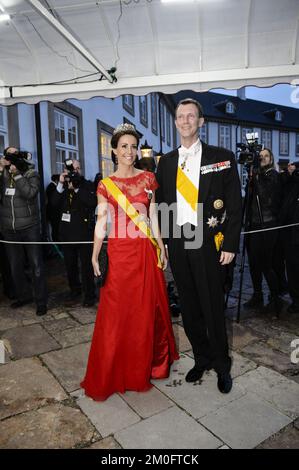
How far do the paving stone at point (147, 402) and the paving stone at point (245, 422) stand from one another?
1.05ft

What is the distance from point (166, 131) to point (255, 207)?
20409 mm

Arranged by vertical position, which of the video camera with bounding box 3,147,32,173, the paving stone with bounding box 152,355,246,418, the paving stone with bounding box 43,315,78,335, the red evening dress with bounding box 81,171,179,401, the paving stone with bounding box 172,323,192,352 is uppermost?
the video camera with bounding box 3,147,32,173

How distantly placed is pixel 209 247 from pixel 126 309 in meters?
0.79

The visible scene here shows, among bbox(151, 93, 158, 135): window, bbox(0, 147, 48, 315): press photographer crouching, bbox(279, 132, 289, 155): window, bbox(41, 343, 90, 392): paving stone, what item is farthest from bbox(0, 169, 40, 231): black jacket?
bbox(279, 132, 289, 155): window

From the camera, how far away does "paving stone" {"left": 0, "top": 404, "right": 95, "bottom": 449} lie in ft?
7.00

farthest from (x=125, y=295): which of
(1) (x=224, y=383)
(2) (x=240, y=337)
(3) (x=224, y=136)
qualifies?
(3) (x=224, y=136)

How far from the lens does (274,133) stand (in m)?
37.3

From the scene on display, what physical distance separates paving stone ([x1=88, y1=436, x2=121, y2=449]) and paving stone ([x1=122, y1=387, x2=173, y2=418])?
0.31 meters

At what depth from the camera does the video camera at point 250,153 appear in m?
3.97

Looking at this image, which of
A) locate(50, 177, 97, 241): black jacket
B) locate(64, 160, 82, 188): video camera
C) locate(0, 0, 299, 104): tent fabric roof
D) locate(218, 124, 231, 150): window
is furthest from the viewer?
locate(218, 124, 231, 150): window

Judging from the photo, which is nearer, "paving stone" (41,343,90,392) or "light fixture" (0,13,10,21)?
"paving stone" (41,343,90,392)

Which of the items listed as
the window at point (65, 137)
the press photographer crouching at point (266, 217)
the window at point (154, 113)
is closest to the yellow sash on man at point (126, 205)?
the press photographer crouching at point (266, 217)

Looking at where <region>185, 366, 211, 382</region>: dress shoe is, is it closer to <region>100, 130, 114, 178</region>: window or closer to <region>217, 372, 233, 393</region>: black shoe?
<region>217, 372, 233, 393</region>: black shoe

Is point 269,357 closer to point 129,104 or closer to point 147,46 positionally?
point 147,46
